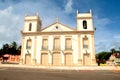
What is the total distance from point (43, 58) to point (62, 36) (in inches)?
235

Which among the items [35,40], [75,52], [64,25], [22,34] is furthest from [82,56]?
[22,34]

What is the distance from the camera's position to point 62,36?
32.6m

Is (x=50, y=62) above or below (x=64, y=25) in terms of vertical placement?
below

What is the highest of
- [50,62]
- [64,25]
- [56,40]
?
[64,25]

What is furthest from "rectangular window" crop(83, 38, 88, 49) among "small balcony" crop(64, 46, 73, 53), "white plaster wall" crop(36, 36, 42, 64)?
"white plaster wall" crop(36, 36, 42, 64)

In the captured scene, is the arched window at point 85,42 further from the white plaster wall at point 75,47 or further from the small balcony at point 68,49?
the small balcony at point 68,49

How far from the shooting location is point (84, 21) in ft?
109

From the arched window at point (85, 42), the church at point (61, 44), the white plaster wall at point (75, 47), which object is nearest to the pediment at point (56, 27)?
the church at point (61, 44)

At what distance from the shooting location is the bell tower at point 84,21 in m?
32.5

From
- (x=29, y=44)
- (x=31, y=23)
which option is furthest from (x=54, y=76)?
(x=31, y=23)

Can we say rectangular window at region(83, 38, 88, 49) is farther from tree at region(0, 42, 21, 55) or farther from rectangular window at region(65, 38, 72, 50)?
tree at region(0, 42, 21, 55)

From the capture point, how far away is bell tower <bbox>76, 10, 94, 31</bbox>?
32.5 meters

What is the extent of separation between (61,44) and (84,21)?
22.4 ft

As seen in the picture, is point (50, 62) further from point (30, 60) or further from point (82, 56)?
point (82, 56)
